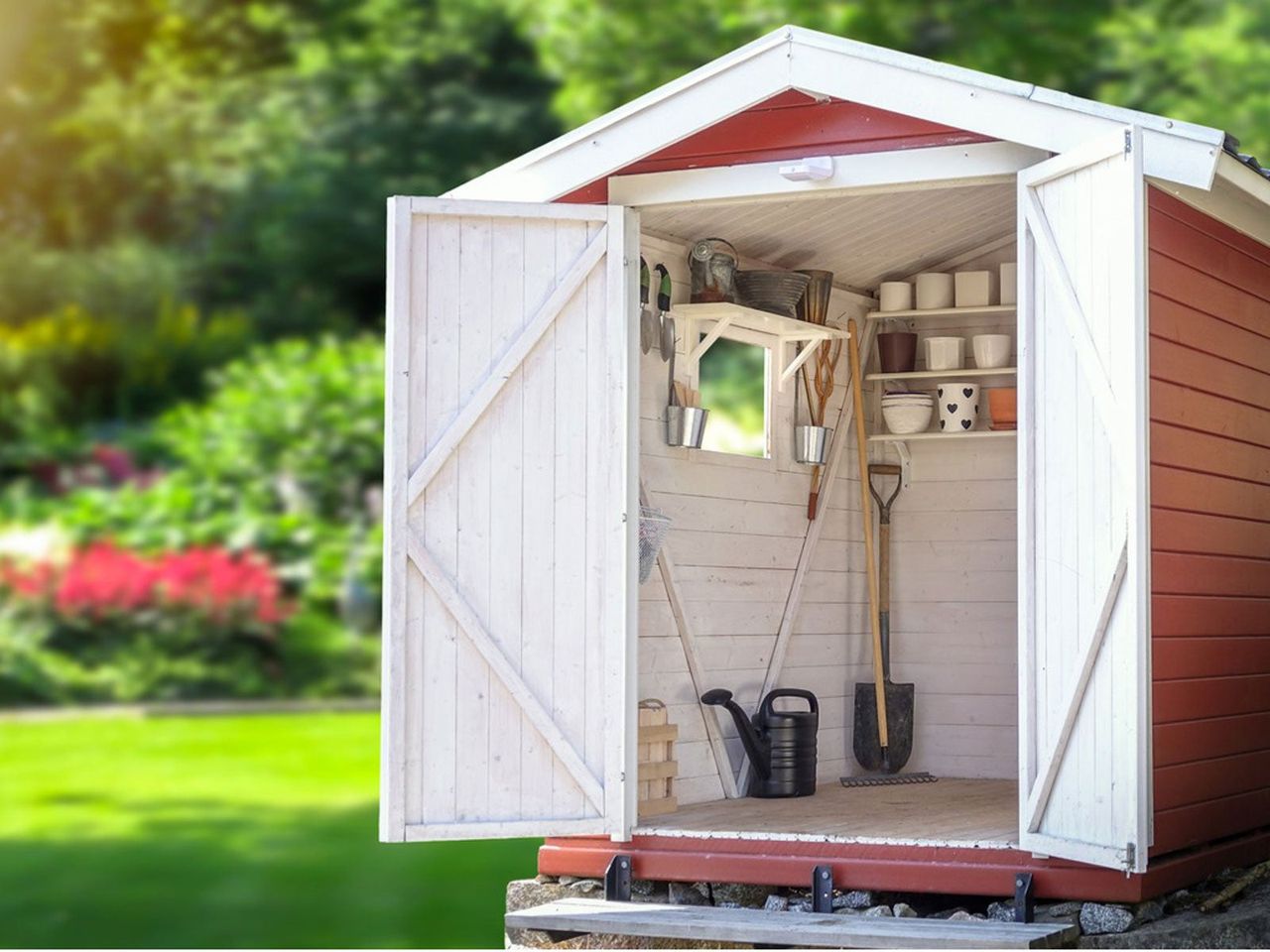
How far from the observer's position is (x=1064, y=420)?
5520 mm

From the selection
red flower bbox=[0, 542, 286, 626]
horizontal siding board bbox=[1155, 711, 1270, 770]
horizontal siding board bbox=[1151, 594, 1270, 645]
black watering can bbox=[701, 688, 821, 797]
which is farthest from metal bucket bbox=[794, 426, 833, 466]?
red flower bbox=[0, 542, 286, 626]

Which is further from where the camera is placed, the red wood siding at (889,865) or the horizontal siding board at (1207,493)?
the horizontal siding board at (1207,493)

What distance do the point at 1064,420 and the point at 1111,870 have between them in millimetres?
1323

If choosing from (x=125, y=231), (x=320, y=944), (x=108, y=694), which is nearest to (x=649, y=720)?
(x=320, y=944)

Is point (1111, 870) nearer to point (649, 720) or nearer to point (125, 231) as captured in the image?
point (649, 720)

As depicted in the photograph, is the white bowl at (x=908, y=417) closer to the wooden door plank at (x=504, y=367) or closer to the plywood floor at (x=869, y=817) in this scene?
→ the plywood floor at (x=869, y=817)

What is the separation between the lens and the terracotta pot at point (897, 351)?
8.40 m

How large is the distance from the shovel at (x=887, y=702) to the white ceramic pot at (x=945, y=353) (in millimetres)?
517

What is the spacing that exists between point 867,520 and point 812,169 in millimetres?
2481

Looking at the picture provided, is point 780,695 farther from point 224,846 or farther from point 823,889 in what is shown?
point 224,846

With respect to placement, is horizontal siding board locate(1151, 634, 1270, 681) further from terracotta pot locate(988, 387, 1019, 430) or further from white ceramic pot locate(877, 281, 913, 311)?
white ceramic pot locate(877, 281, 913, 311)

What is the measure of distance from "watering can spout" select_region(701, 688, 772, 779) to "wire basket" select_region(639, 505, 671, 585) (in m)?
0.60

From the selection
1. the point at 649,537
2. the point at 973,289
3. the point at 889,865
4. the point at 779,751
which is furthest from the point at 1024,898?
the point at 973,289

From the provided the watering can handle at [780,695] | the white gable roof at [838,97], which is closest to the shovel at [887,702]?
the watering can handle at [780,695]
